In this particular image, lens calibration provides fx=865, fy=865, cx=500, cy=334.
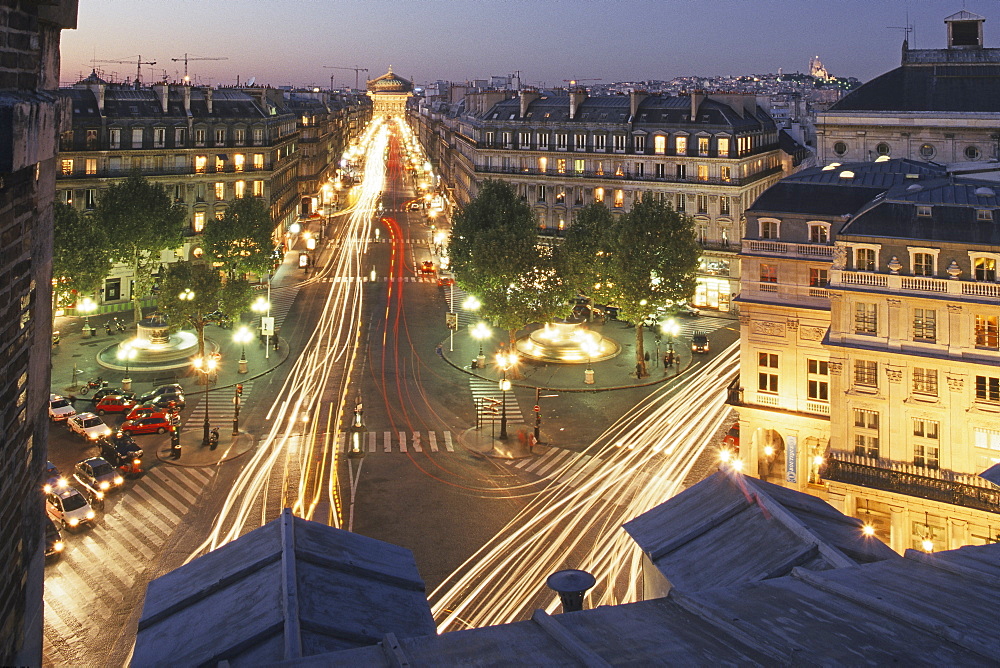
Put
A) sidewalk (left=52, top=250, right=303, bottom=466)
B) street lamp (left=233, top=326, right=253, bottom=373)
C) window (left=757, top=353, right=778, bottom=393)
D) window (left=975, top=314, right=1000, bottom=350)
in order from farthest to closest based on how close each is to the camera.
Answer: street lamp (left=233, top=326, right=253, bottom=373)
sidewalk (left=52, top=250, right=303, bottom=466)
window (left=757, top=353, right=778, bottom=393)
window (left=975, top=314, right=1000, bottom=350)

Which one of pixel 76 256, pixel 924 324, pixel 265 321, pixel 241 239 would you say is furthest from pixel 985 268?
pixel 241 239

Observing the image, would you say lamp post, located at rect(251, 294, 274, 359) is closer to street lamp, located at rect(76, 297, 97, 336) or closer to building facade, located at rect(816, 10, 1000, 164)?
street lamp, located at rect(76, 297, 97, 336)

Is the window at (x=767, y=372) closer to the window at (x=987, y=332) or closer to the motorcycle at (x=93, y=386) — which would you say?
the window at (x=987, y=332)

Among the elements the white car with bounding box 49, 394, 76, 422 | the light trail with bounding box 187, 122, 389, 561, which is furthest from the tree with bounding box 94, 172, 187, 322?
the white car with bounding box 49, 394, 76, 422

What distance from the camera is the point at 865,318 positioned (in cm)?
4072

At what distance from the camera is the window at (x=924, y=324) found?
38938 millimetres

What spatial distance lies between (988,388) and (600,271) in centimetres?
3387

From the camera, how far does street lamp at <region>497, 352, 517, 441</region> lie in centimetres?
5188


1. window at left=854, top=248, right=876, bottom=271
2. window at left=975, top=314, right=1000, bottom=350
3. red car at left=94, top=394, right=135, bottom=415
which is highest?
window at left=854, top=248, right=876, bottom=271

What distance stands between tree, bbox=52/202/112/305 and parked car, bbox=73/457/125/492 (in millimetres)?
25567

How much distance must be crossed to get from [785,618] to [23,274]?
9.32 meters

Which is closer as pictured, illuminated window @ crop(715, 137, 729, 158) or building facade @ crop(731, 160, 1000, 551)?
building facade @ crop(731, 160, 1000, 551)

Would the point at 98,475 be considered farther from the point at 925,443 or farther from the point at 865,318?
the point at 925,443

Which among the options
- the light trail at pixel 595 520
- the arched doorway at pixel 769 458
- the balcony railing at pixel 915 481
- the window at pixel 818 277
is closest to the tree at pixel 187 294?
the light trail at pixel 595 520
